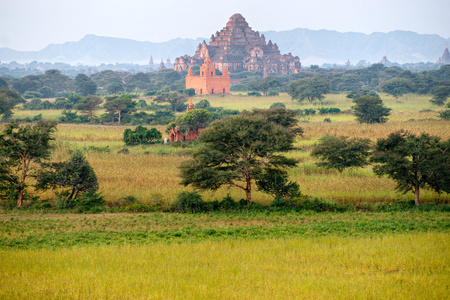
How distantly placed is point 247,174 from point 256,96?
240 ft

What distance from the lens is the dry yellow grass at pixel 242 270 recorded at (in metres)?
10.9

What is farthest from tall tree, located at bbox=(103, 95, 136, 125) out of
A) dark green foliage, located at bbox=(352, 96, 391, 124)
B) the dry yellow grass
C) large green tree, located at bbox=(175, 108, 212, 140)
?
the dry yellow grass

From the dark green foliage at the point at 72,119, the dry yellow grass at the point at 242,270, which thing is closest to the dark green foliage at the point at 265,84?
the dark green foliage at the point at 72,119

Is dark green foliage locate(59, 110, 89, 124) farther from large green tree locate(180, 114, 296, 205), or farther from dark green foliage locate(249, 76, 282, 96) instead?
dark green foliage locate(249, 76, 282, 96)

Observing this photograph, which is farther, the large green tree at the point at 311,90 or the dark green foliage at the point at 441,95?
the large green tree at the point at 311,90

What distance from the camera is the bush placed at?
2053 centimetres

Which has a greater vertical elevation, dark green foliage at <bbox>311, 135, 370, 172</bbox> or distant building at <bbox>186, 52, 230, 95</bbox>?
distant building at <bbox>186, 52, 230, 95</bbox>

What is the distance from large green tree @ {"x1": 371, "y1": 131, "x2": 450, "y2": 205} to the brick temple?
4801 inches

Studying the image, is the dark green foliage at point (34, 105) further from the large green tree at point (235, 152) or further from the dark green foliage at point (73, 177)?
the large green tree at point (235, 152)

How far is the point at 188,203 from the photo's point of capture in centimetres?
2055

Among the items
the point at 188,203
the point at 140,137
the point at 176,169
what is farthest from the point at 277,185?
the point at 140,137

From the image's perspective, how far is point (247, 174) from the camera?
21438mm

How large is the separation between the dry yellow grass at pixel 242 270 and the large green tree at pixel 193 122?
28.1 meters

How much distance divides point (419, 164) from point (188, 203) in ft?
31.8
